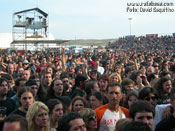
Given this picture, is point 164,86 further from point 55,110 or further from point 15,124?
point 15,124

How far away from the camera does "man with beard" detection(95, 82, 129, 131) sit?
4.31 metres

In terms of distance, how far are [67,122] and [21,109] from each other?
1652 mm

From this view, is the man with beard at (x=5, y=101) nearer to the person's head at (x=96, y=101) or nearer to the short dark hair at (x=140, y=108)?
the person's head at (x=96, y=101)

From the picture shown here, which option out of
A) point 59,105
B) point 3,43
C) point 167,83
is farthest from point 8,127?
point 3,43

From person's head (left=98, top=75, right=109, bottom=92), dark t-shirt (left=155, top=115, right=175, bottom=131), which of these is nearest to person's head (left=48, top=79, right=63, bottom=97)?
person's head (left=98, top=75, right=109, bottom=92)

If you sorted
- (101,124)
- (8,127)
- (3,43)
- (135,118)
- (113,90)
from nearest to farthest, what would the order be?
(8,127), (135,118), (101,124), (113,90), (3,43)

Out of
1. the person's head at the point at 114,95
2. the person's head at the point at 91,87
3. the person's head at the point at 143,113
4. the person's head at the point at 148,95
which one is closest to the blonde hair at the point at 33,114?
the person's head at the point at 114,95

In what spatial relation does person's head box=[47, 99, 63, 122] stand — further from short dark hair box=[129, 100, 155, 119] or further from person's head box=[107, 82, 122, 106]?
short dark hair box=[129, 100, 155, 119]

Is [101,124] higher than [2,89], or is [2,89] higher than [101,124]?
[2,89]

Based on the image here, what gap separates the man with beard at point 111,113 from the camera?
431 cm

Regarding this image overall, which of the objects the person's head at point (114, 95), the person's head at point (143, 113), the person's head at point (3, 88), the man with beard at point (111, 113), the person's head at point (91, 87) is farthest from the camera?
the person's head at point (91, 87)

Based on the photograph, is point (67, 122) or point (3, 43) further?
point (3, 43)

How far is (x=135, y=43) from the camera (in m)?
51.5

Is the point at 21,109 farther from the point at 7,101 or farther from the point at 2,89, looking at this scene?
the point at 2,89
